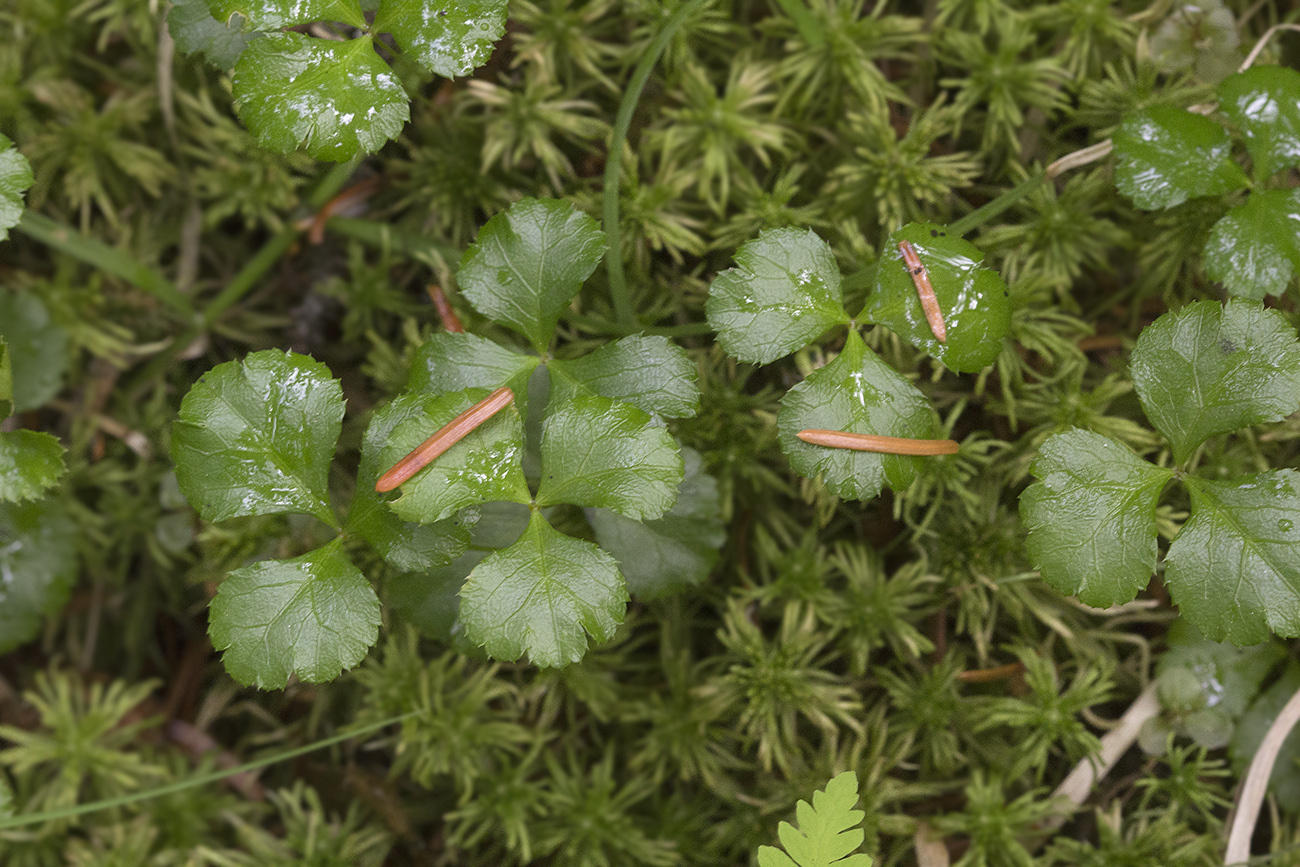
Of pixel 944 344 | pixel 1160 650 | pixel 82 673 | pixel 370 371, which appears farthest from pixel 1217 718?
pixel 82 673

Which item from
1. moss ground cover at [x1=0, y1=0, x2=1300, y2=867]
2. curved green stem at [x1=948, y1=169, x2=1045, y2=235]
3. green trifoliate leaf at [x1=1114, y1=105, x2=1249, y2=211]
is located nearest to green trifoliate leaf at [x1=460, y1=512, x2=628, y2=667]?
moss ground cover at [x1=0, y1=0, x2=1300, y2=867]

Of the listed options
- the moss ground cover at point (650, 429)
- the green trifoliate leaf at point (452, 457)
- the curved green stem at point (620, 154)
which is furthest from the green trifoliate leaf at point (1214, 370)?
the green trifoliate leaf at point (452, 457)

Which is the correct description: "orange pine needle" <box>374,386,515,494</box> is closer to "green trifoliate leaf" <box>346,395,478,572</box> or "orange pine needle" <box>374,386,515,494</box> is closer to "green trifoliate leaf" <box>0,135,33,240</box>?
"green trifoliate leaf" <box>346,395,478,572</box>

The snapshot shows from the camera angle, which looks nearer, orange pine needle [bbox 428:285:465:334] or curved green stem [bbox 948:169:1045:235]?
curved green stem [bbox 948:169:1045:235]

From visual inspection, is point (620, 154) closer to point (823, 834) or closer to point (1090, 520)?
point (1090, 520)

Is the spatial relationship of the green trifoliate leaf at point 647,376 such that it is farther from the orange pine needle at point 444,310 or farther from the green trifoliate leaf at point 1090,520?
the green trifoliate leaf at point 1090,520

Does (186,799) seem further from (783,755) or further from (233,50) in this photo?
(233,50)
